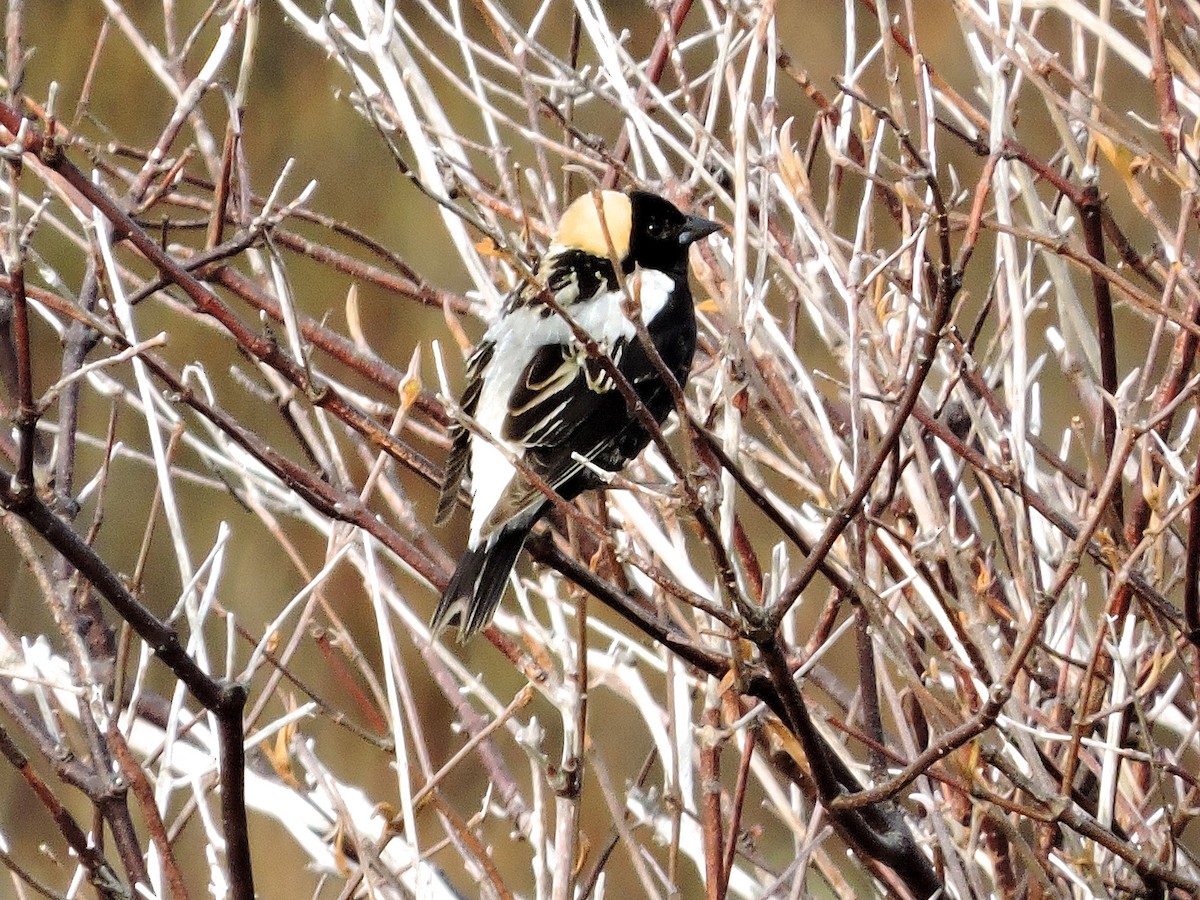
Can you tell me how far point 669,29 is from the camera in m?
1.42

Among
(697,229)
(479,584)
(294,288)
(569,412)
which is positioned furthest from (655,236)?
(294,288)

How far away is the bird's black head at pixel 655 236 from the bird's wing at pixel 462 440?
0.98 feet

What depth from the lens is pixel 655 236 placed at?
2088 mm

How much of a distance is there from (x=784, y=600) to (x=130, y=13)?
317 cm

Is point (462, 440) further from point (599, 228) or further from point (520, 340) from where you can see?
point (599, 228)

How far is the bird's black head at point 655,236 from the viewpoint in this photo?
203 centimetres

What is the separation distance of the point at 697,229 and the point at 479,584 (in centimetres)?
59

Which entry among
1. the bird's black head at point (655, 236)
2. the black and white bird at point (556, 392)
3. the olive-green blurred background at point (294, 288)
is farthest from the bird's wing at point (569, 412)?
the olive-green blurred background at point (294, 288)

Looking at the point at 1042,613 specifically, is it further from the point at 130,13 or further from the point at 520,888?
the point at 130,13

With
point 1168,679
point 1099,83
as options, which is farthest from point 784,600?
point 1168,679

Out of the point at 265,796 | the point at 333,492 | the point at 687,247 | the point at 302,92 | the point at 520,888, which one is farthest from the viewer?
the point at 302,92

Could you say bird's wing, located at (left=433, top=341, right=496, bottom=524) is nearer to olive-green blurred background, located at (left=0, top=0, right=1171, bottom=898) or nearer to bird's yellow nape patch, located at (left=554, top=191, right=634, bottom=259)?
bird's yellow nape patch, located at (left=554, top=191, right=634, bottom=259)

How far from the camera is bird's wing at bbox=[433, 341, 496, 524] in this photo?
1.63 metres

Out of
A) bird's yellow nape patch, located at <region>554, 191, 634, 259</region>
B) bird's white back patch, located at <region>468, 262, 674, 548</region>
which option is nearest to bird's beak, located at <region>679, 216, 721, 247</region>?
bird's white back patch, located at <region>468, 262, 674, 548</region>
